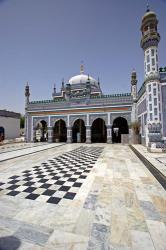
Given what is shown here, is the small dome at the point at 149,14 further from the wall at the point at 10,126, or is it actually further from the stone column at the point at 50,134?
the wall at the point at 10,126

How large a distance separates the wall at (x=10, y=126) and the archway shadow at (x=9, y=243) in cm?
2366

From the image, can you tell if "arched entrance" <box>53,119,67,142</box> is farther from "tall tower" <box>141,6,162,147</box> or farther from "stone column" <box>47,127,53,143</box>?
"tall tower" <box>141,6,162,147</box>

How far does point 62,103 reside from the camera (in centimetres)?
1678

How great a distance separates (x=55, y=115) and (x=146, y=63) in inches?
443

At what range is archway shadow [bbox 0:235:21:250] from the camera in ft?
5.24

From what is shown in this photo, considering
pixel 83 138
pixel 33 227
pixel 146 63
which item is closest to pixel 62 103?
pixel 83 138

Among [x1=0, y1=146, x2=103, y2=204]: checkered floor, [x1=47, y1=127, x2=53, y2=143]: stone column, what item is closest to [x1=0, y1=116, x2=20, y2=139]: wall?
[x1=47, y1=127, x2=53, y2=143]: stone column

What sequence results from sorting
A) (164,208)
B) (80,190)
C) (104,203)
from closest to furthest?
(164,208), (104,203), (80,190)

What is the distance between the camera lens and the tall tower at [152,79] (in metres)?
8.87

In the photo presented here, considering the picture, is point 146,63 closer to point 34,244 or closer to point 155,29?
point 155,29

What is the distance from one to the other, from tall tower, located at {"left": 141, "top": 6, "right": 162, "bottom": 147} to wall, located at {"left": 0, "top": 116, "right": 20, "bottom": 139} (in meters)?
21.8

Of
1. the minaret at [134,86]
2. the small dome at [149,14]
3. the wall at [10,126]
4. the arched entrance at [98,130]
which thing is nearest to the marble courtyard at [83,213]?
the small dome at [149,14]

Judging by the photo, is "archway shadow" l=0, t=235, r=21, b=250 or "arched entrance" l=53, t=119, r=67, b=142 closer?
"archway shadow" l=0, t=235, r=21, b=250

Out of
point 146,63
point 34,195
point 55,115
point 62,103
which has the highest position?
point 146,63
